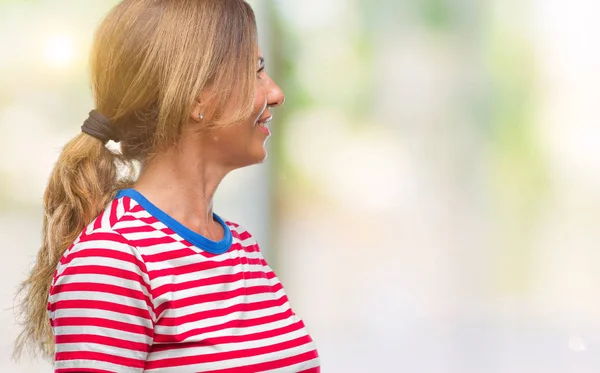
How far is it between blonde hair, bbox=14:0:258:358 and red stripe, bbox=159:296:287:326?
24cm

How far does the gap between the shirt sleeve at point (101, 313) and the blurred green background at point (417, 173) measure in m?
1.16

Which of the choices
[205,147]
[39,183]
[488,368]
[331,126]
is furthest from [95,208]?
[488,368]

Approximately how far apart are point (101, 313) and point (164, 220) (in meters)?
0.17

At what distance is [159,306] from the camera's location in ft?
3.03

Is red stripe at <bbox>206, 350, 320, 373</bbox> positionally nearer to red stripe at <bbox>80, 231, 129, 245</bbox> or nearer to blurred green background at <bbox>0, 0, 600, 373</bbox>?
red stripe at <bbox>80, 231, 129, 245</bbox>

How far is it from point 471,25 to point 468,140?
0.33 m

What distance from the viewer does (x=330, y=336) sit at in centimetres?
231

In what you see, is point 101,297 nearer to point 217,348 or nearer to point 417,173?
point 217,348

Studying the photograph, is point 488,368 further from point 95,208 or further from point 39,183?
point 95,208

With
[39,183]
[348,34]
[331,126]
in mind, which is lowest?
[39,183]

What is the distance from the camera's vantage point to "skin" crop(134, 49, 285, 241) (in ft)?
3.43

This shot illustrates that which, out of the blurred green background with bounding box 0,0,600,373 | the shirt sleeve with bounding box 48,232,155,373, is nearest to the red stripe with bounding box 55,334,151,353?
the shirt sleeve with bounding box 48,232,155,373

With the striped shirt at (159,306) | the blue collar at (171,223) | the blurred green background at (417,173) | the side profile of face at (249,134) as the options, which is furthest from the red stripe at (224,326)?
the blurred green background at (417,173)

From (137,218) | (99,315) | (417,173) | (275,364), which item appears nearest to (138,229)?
(137,218)
